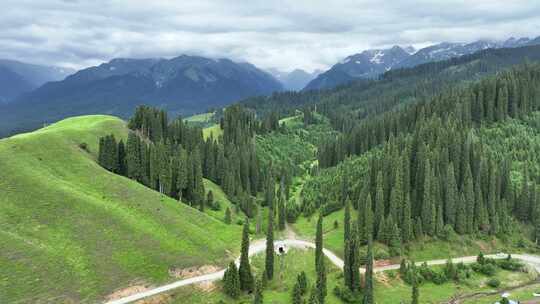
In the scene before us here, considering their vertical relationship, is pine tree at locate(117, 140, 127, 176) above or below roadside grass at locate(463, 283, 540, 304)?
above

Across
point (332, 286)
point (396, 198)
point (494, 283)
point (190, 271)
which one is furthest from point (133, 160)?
point (494, 283)

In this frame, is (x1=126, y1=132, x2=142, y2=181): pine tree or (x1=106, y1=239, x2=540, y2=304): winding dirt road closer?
(x1=106, y1=239, x2=540, y2=304): winding dirt road

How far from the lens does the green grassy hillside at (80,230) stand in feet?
257

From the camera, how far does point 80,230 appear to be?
90812mm

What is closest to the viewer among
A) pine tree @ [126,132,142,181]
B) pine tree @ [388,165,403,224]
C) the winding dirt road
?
the winding dirt road

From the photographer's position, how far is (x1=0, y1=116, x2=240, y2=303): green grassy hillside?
257ft

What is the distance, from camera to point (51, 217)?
91.7 m

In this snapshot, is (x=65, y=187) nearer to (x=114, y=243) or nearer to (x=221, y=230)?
(x=114, y=243)

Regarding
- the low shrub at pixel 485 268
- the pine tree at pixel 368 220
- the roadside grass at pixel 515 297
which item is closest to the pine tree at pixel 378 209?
the pine tree at pixel 368 220

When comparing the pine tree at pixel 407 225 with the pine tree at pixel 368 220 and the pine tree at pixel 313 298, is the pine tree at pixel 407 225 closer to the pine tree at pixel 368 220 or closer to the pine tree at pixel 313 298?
the pine tree at pixel 368 220

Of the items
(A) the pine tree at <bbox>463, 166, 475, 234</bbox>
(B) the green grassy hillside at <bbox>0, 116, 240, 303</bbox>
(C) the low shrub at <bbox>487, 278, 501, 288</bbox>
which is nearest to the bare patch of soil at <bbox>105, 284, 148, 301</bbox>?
→ (B) the green grassy hillside at <bbox>0, 116, 240, 303</bbox>

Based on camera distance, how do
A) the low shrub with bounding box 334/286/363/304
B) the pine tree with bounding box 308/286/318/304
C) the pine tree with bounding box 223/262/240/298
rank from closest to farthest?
the pine tree with bounding box 308/286/318/304 < the pine tree with bounding box 223/262/240/298 < the low shrub with bounding box 334/286/363/304

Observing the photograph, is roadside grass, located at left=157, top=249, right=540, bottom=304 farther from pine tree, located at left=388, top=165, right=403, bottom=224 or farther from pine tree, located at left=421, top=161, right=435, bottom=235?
pine tree, located at left=388, top=165, right=403, bottom=224

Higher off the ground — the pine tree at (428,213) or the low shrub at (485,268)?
the pine tree at (428,213)
